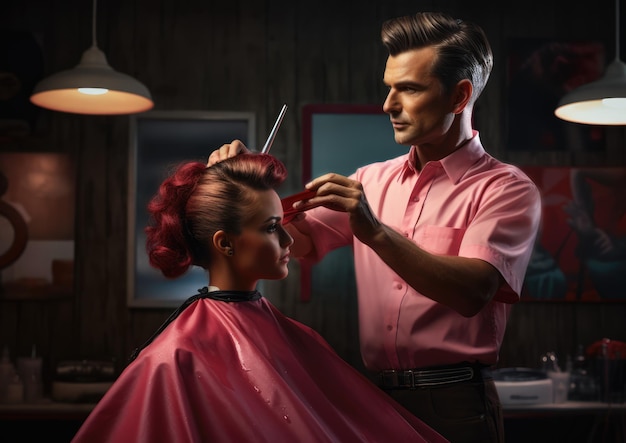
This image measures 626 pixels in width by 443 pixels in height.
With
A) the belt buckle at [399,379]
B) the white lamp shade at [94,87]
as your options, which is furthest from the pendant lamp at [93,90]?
the belt buckle at [399,379]

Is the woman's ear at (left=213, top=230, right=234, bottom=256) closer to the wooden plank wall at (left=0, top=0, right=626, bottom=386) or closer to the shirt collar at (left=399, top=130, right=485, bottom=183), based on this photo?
the shirt collar at (left=399, top=130, right=485, bottom=183)

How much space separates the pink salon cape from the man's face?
614 millimetres

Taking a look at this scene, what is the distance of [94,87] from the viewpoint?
330cm

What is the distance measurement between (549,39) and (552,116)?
48 centimetres

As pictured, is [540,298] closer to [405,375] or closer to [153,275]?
[153,275]

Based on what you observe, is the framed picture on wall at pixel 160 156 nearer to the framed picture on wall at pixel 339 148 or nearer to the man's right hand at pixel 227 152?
the framed picture on wall at pixel 339 148

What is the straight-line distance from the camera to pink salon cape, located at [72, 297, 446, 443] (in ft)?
4.79

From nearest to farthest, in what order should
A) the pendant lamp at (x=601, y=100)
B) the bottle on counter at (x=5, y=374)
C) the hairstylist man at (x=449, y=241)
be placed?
1. the hairstylist man at (x=449, y=241)
2. the pendant lamp at (x=601, y=100)
3. the bottle on counter at (x=5, y=374)

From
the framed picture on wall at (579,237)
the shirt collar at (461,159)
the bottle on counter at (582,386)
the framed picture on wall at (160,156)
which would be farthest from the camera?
the framed picture on wall at (579,237)

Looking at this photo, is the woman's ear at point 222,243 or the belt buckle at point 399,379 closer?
the woman's ear at point 222,243

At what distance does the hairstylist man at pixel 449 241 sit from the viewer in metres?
1.92

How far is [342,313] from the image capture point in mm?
4387

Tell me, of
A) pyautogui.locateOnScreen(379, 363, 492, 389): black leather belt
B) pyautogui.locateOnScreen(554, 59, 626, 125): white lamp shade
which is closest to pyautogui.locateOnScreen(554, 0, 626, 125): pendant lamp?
pyautogui.locateOnScreen(554, 59, 626, 125): white lamp shade

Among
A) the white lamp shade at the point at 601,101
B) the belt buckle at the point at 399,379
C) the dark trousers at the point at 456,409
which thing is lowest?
the dark trousers at the point at 456,409
